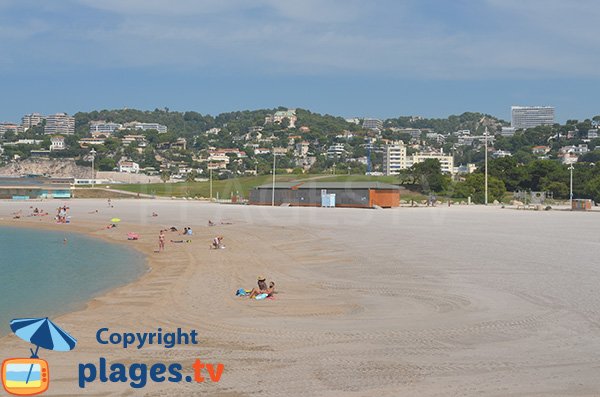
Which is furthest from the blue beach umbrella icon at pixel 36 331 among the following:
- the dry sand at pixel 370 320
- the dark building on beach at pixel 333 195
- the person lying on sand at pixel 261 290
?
the dark building on beach at pixel 333 195

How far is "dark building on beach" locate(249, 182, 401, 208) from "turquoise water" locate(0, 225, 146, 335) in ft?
97.9

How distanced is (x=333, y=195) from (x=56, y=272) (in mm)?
41289

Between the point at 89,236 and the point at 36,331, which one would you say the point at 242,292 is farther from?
the point at 89,236

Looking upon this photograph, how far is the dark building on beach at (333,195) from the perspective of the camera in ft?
198

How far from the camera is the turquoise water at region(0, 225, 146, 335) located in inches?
635

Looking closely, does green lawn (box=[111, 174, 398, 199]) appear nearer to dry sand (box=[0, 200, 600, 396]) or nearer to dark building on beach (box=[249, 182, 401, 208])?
dark building on beach (box=[249, 182, 401, 208])

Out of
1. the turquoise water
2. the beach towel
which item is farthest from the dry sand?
the turquoise water

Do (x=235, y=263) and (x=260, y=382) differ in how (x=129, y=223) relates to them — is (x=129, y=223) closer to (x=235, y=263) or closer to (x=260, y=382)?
(x=235, y=263)

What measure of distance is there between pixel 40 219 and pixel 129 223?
11546mm

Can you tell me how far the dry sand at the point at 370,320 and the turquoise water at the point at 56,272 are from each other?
3.37ft

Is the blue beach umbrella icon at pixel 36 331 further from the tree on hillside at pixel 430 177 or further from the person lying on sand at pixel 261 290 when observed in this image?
the tree on hillside at pixel 430 177

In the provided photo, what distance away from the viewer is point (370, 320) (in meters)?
12.7

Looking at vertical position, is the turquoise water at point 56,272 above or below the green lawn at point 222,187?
below

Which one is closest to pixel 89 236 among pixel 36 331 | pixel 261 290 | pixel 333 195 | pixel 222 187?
pixel 261 290
